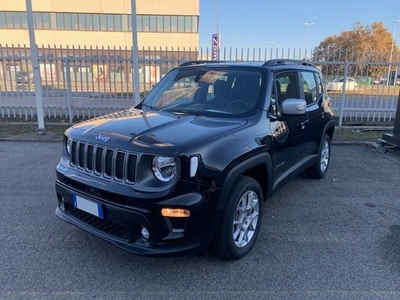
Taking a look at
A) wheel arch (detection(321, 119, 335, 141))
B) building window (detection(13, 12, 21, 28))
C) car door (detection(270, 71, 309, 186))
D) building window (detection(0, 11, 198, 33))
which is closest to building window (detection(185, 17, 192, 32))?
building window (detection(0, 11, 198, 33))

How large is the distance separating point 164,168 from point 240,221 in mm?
1000

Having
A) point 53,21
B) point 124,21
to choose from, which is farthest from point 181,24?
point 53,21

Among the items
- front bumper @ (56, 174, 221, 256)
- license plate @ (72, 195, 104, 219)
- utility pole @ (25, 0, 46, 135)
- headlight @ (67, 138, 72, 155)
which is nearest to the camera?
front bumper @ (56, 174, 221, 256)

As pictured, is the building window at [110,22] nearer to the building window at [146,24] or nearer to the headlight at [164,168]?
the building window at [146,24]

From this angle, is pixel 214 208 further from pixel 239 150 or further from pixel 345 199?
pixel 345 199

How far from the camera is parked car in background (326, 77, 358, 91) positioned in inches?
380

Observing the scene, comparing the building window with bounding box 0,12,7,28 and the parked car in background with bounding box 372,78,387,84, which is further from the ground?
the building window with bounding box 0,12,7,28

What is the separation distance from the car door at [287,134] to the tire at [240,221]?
1.85 ft

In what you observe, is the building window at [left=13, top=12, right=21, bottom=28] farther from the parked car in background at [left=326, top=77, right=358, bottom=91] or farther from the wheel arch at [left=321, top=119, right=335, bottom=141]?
the wheel arch at [left=321, top=119, right=335, bottom=141]

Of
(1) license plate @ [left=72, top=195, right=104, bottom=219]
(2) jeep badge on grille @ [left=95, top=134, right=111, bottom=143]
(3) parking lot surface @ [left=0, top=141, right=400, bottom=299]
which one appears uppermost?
(2) jeep badge on grille @ [left=95, top=134, right=111, bottom=143]

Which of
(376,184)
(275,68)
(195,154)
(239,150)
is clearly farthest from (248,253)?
(376,184)

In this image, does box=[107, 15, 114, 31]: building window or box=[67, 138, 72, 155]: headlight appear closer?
box=[67, 138, 72, 155]: headlight

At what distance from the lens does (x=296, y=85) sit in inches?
176

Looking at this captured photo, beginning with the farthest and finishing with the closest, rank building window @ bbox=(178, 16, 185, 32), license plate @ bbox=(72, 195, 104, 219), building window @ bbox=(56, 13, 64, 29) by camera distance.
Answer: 1. building window @ bbox=(178, 16, 185, 32)
2. building window @ bbox=(56, 13, 64, 29)
3. license plate @ bbox=(72, 195, 104, 219)
